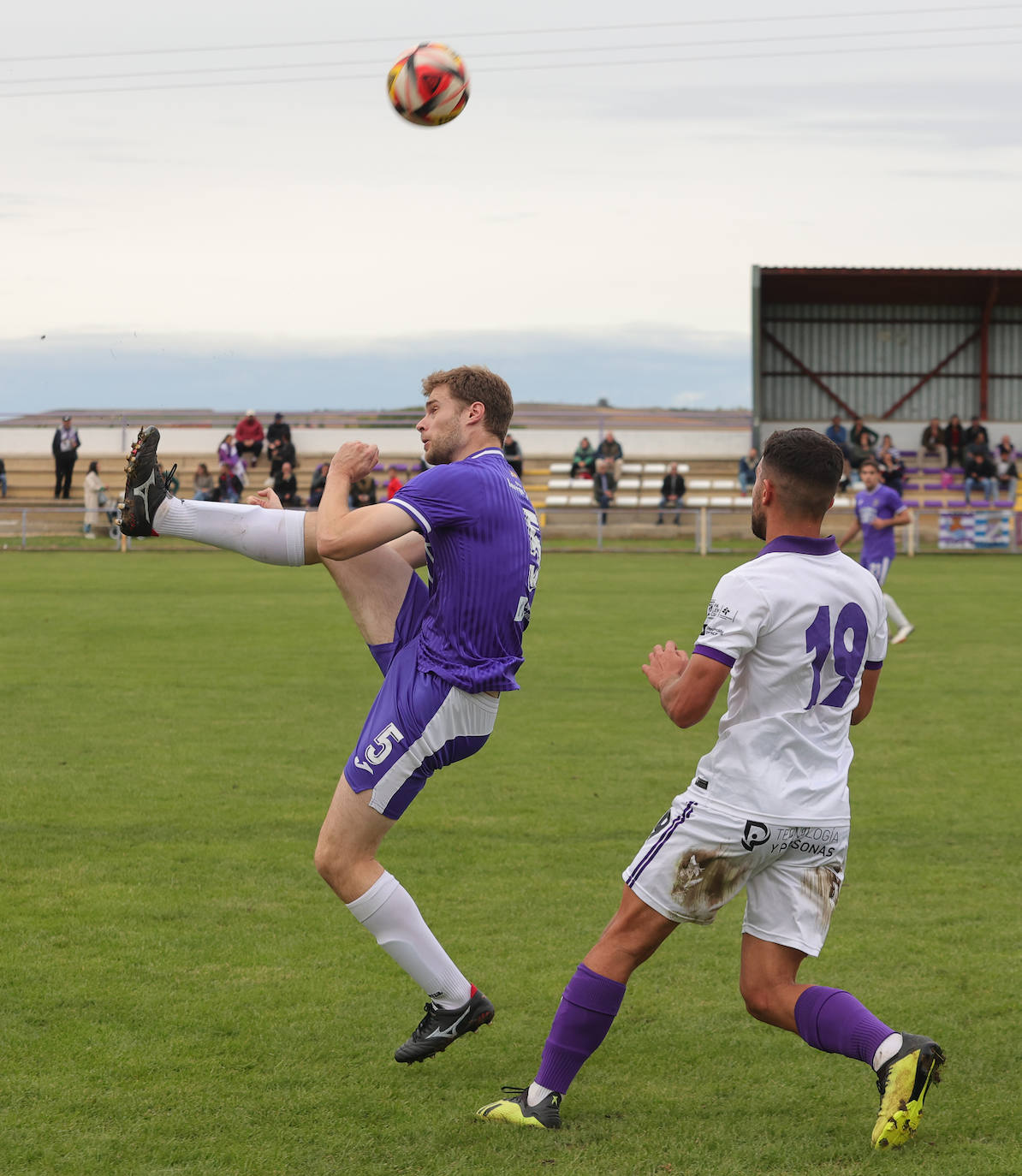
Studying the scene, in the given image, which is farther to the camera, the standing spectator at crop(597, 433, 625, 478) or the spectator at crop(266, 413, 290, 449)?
the standing spectator at crop(597, 433, 625, 478)

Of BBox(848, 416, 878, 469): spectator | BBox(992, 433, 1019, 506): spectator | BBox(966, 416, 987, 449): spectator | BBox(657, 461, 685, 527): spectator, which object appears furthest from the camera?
BBox(966, 416, 987, 449): spectator

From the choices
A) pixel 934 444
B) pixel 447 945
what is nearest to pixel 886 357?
pixel 934 444

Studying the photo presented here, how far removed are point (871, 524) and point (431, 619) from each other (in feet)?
41.2

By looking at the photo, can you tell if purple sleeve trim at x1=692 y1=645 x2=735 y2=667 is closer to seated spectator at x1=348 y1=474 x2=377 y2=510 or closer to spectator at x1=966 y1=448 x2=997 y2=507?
seated spectator at x1=348 y1=474 x2=377 y2=510

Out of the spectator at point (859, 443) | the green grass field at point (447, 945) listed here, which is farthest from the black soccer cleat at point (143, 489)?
the spectator at point (859, 443)

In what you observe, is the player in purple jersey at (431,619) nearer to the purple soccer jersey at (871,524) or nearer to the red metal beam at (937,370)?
the purple soccer jersey at (871,524)

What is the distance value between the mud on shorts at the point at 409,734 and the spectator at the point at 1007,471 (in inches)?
1235

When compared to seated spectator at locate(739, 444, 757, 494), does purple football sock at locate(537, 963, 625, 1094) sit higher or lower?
lower

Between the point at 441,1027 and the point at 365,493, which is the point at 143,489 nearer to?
the point at 441,1027

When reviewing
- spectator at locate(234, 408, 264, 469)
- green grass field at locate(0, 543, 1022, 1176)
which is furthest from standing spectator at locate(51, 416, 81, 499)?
green grass field at locate(0, 543, 1022, 1176)

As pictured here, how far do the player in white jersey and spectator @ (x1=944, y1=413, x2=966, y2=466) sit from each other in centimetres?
3270

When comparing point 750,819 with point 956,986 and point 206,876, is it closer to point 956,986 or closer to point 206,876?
point 956,986

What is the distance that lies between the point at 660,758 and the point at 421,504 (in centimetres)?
532

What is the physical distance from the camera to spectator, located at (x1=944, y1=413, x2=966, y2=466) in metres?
34.7
